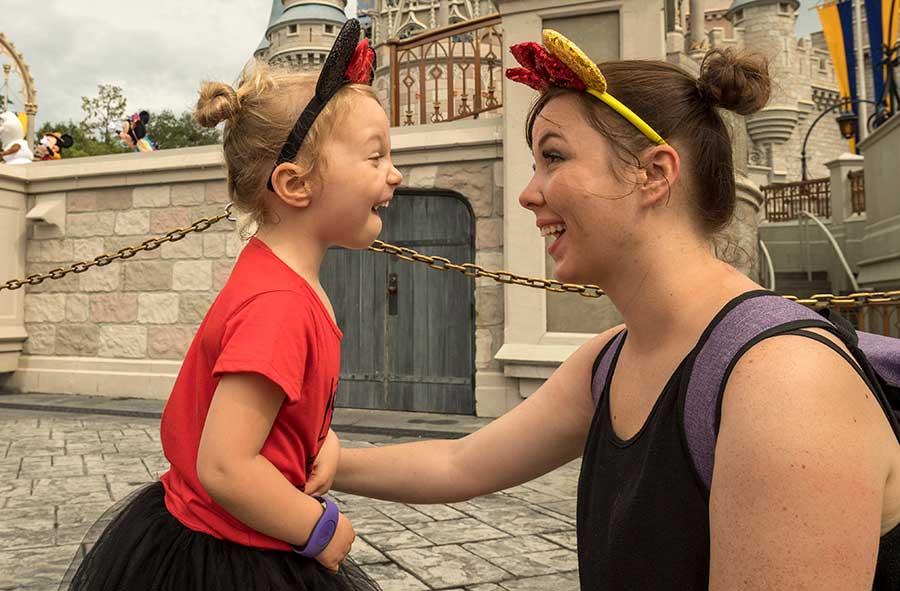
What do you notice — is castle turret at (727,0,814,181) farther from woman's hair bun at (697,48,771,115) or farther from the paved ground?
woman's hair bun at (697,48,771,115)

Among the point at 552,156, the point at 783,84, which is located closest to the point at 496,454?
the point at 552,156

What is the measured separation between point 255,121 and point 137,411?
284 inches

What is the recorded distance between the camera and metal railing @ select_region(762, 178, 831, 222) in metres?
22.0

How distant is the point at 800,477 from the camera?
0.94 metres

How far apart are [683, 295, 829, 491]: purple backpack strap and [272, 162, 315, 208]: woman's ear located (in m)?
0.88

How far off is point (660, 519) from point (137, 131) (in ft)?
40.2

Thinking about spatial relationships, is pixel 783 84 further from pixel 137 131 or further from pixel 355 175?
pixel 355 175

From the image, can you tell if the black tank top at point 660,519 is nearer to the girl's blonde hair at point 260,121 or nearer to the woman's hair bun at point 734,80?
the woman's hair bun at point 734,80

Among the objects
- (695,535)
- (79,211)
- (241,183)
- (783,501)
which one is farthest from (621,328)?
(79,211)

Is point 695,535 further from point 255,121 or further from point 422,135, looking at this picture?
point 422,135

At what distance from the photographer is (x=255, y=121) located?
1693 millimetres

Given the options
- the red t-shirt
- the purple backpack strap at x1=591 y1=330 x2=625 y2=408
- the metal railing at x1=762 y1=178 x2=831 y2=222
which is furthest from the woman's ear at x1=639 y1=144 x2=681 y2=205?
the metal railing at x1=762 y1=178 x2=831 y2=222

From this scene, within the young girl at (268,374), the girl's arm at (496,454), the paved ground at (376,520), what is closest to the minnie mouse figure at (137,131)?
the paved ground at (376,520)

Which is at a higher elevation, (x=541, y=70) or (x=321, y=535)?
(x=541, y=70)
